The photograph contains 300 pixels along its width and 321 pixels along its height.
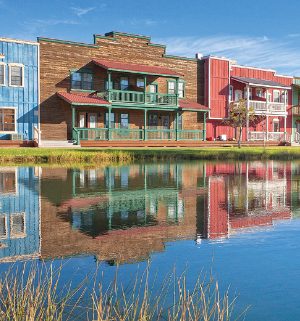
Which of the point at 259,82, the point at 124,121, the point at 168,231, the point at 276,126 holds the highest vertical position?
the point at 259,82

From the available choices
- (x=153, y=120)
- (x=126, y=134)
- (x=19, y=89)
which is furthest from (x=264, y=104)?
(x=19, y=89)

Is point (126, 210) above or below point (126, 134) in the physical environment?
below

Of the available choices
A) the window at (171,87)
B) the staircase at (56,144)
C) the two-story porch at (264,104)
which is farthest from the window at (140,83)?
the two-story porch at (264,104)

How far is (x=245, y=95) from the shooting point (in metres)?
50.5

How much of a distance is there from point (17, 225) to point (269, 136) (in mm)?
45150

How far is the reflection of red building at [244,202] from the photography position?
393 inches

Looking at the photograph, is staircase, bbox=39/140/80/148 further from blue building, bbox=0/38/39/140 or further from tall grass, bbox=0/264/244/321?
tall grass, bbox=0/264/244/321

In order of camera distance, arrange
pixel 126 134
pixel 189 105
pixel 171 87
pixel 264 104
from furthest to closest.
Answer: pixel 264 104
pixel 171 87
pixel 189 105
pixel 126 134

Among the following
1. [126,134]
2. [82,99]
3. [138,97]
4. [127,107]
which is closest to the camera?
[82,99]

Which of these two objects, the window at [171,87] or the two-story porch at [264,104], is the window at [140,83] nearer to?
the window at [171,87]

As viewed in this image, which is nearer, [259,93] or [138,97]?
[138,97]

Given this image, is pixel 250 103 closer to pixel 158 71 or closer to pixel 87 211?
pixel 158 71

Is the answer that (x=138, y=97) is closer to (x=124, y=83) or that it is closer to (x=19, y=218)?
(x=124, y=83)

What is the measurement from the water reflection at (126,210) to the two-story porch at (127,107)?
18.8 metres
